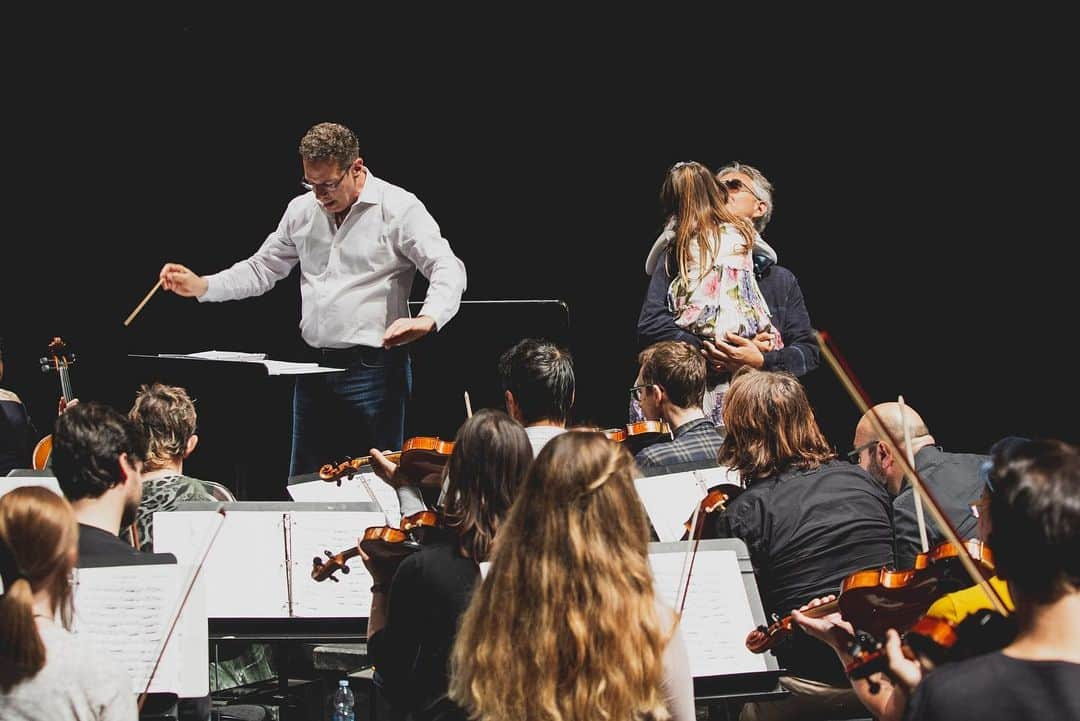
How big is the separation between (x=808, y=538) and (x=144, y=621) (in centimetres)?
166

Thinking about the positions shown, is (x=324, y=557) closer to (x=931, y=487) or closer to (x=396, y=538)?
(x=396, y=538)

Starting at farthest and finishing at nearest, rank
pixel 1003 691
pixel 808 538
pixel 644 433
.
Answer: pixel 644 433 → pixel 808 538 → pixel 1003 691

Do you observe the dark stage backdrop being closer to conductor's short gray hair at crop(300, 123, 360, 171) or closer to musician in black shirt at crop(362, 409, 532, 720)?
conductor's short gray hair at crop(300, 123, 360, 171)

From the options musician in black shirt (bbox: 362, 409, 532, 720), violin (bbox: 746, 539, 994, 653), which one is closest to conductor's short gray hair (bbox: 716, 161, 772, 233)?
violin (bbox: 746, 539, 994, 653)

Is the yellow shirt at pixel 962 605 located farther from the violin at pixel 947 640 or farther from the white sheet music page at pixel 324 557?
the white sheet music page at pixel 324 557

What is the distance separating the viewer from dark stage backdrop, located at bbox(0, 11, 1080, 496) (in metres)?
5.66

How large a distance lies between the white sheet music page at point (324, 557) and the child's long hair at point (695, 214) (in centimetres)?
153

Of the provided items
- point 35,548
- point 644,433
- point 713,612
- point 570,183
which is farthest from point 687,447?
point 570,183

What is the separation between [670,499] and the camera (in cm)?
366

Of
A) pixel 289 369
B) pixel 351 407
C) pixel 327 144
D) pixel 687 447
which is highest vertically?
pixel 327 144

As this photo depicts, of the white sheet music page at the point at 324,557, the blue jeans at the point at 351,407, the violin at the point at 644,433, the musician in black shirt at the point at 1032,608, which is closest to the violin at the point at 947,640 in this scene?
the musician in black shirt at the point at 1032,608

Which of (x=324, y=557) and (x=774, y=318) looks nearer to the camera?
(x=324, y=557)

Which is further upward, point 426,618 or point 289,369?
point 289,369

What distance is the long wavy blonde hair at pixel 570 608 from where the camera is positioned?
2.04 meters
